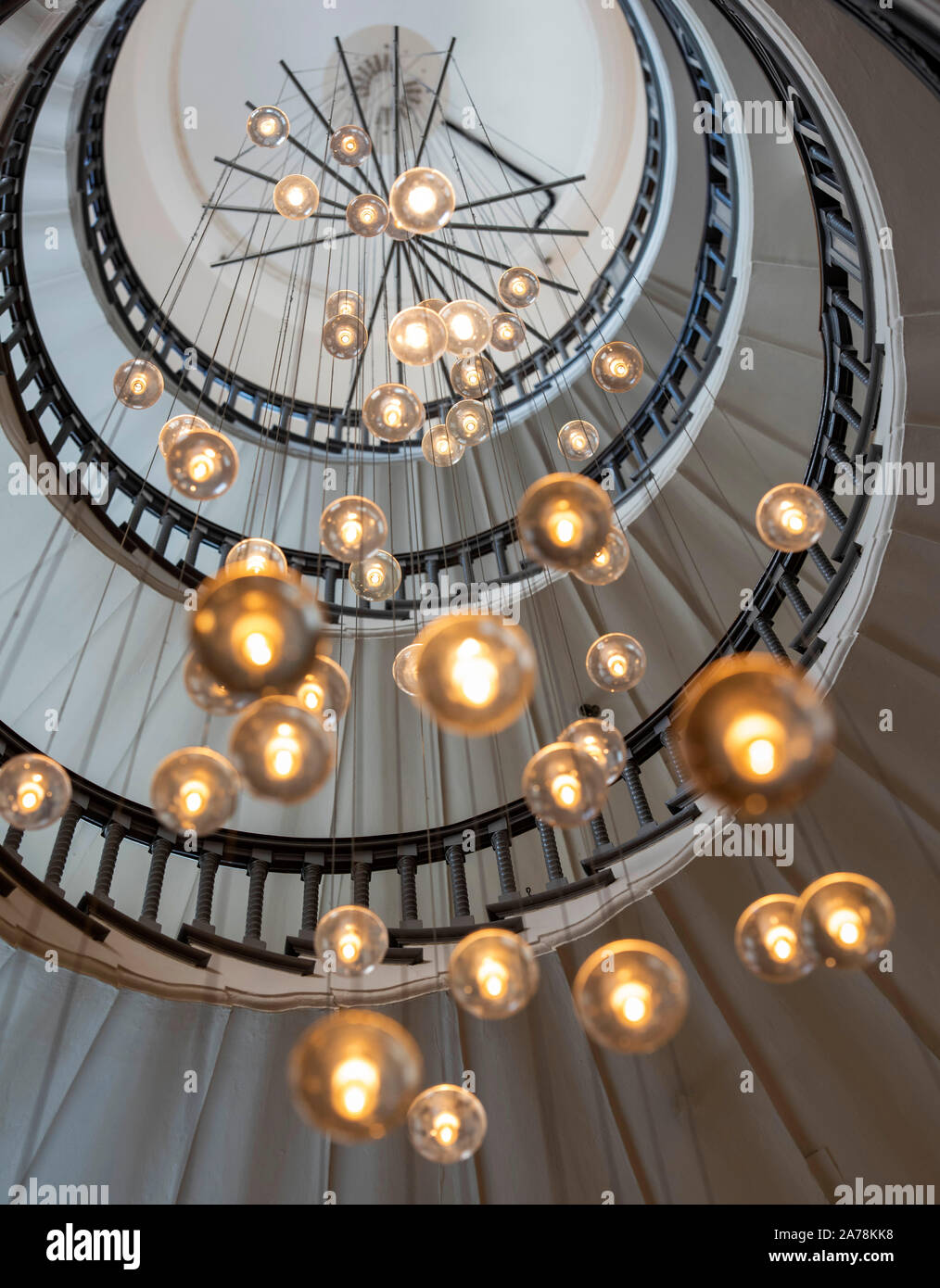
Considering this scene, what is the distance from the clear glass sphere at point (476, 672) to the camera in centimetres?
150

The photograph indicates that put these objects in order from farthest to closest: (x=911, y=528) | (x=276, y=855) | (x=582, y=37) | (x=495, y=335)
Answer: (x=582, y=37) → (x=276, y=855) → (x=911, y=528) → (x=495, y=335)

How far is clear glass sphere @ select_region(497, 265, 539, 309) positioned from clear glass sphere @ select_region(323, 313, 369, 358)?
58 centimetres

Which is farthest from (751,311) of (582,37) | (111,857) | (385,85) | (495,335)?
(111,857)

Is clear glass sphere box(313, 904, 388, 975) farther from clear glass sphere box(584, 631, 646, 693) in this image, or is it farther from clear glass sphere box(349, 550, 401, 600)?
clear glass sphere box(349, 550, 401, 600)

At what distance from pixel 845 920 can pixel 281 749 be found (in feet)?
3.74

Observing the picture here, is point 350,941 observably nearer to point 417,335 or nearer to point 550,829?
point 417,335

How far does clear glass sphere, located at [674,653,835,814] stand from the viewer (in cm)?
141

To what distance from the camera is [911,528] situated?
12.6ft

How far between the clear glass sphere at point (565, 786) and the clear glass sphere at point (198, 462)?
3.59 feet

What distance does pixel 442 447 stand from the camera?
10.4ft

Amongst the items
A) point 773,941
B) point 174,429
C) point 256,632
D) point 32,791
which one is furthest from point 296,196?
point 773,941

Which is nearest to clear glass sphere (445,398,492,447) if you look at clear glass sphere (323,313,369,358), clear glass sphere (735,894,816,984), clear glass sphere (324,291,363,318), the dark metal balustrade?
clear glass sphere (323,313,369,358)

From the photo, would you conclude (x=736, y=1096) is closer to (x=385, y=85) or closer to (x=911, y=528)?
(x=911, y=528)
